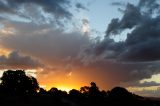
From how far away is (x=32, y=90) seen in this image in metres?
169

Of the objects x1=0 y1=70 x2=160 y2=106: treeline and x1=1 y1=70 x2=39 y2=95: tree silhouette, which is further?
x1=1 y1=70 x2=39 y2=95: tree silhouette

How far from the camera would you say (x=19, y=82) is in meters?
168

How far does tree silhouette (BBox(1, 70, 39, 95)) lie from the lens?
536 ft

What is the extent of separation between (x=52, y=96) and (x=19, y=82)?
133 ft

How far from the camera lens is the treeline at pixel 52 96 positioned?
121 m

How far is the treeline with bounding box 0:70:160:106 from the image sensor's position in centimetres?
12112

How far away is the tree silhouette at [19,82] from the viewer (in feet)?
536

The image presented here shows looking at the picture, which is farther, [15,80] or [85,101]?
[15,80]

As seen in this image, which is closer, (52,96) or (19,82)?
(52,96)

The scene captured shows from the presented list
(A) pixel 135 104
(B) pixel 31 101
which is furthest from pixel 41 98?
(A) pixel 135 104

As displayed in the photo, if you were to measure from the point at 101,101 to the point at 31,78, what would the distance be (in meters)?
55.2

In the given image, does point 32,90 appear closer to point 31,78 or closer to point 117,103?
point 31,78

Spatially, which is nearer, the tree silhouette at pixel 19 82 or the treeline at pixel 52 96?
the treeline at pixel 52 96

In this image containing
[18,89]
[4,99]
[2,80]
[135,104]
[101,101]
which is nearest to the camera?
[4,99]
